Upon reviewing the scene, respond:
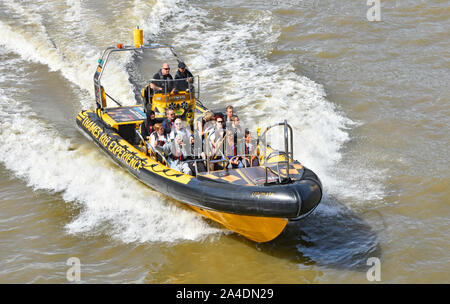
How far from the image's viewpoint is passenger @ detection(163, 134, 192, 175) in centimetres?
741

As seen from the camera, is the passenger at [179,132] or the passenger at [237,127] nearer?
the passenger at [237,127]

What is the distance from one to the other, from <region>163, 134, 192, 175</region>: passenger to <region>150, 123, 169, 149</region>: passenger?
0.76ft

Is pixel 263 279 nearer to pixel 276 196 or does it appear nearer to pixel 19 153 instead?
pixel 276 196

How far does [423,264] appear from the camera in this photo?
613cm

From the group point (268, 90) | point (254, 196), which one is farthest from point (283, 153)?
point (268, 90)

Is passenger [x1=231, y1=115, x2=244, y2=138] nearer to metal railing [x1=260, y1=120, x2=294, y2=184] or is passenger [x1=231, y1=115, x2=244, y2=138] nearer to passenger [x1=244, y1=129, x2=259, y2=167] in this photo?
passenger [x1=244, y1=129, x2=259, y2=167]

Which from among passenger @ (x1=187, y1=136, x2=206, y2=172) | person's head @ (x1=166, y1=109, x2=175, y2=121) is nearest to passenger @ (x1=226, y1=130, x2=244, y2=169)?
passenger @ (x1=187, y1=136, x2=206, y2=172)

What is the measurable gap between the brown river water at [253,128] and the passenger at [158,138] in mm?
739

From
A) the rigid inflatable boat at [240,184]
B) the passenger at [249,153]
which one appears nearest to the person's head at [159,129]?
the rigid inflatable boat at [240,184]

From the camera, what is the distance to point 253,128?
32.6ft

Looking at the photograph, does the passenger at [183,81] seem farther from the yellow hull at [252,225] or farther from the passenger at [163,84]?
the yellow hull at [252,225]

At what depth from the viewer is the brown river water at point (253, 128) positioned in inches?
252
